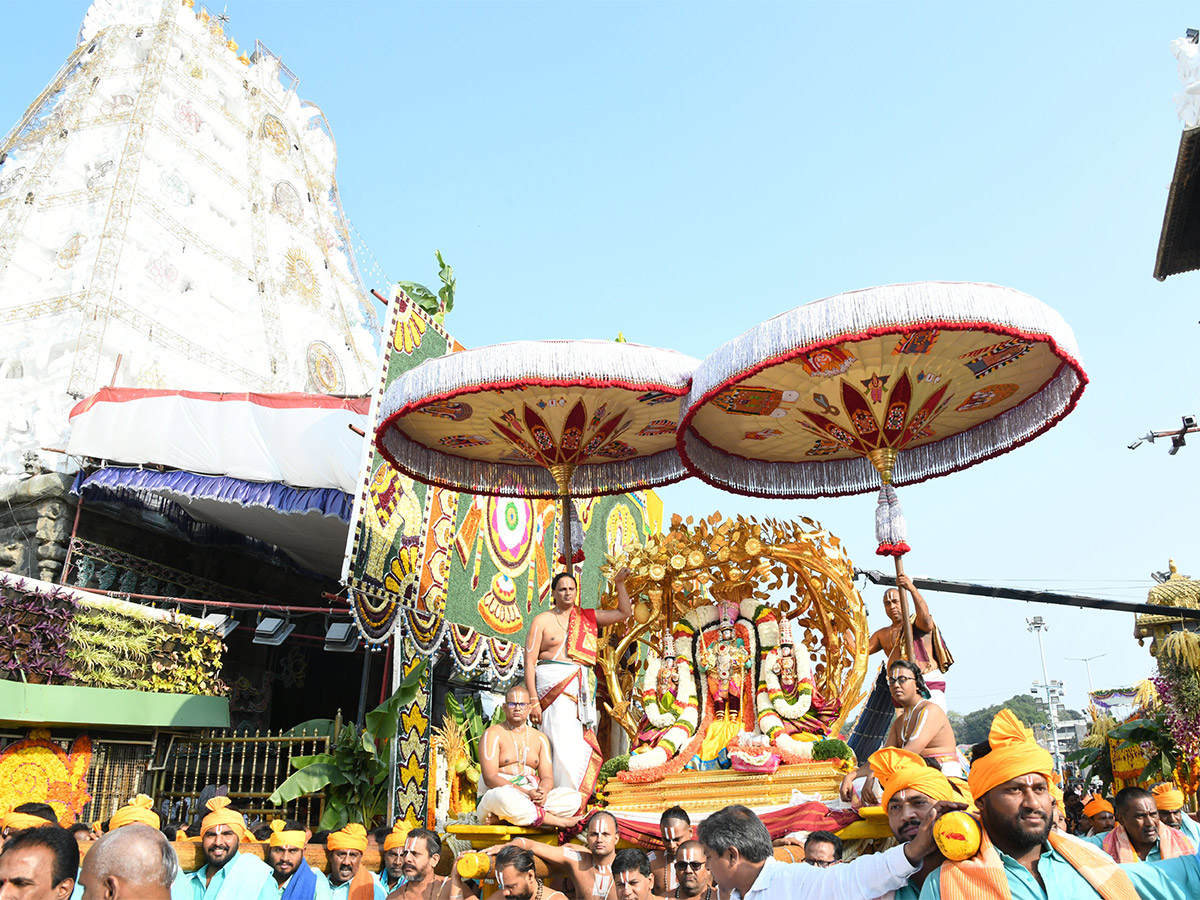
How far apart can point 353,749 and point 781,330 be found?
7.02 metres

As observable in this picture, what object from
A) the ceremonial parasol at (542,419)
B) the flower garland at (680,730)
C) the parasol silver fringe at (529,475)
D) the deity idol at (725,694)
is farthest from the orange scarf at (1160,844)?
the parasol silver fringe at (529,475)

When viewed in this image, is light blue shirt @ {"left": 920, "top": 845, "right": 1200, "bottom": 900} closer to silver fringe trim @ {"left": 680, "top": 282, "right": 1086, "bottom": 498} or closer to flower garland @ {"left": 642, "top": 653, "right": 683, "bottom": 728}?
silver fringe trim @ {"left": 680, "top": 282, "right": 1086, "bottom": 498}

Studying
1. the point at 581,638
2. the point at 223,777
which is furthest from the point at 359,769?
the point at 581,638

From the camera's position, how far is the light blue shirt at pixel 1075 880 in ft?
8.01

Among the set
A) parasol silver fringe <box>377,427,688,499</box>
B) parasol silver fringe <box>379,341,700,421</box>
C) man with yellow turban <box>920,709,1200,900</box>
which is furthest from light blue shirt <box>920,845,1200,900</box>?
parasol silver fringe <box>377,427,688,499</box>

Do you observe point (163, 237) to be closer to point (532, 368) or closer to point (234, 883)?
point (532, 368)

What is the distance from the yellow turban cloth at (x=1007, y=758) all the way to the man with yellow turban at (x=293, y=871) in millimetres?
3716

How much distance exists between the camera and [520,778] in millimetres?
6559

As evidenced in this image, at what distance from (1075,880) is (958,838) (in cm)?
39

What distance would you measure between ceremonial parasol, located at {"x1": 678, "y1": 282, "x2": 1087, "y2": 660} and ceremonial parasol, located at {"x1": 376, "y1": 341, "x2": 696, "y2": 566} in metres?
0.54

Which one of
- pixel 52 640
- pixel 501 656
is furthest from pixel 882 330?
pixel 52 640

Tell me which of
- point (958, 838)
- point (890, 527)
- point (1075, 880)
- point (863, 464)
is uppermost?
point (863, 464)

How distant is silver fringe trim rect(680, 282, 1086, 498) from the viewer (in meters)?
Result: 6.30

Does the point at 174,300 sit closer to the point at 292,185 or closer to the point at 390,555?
the point at 292,185
